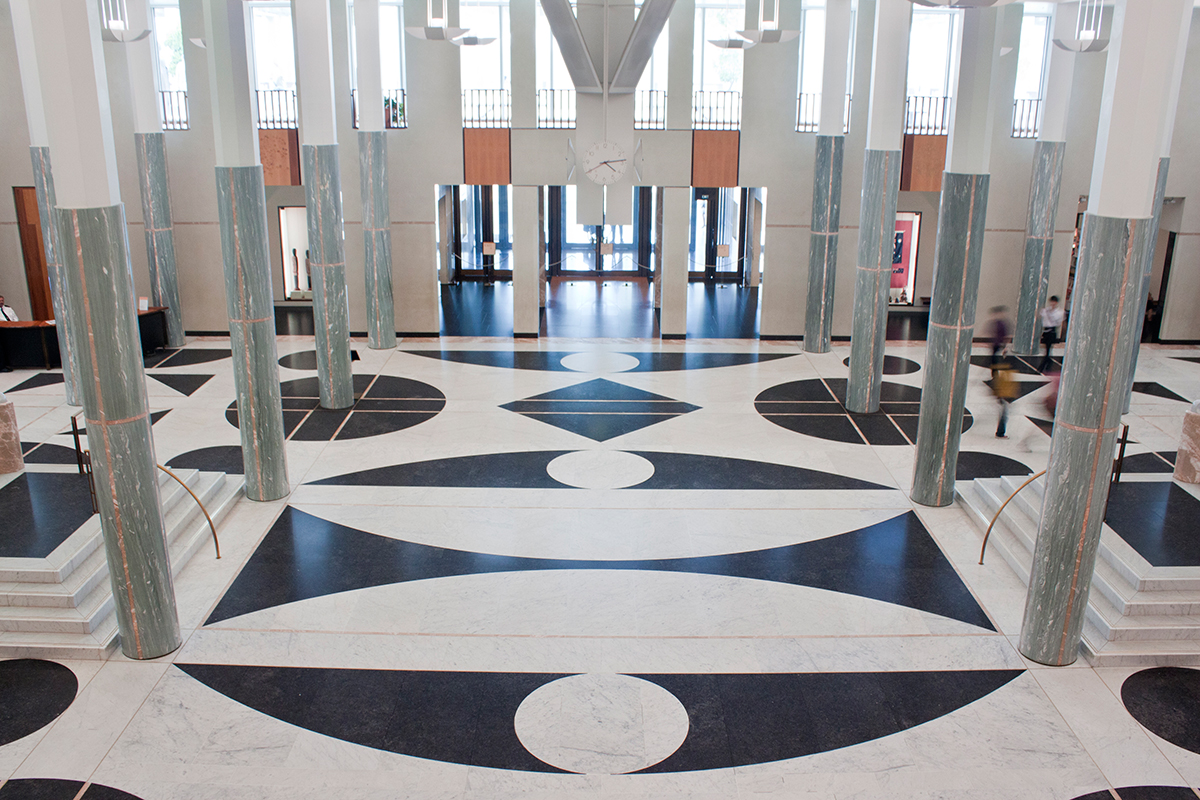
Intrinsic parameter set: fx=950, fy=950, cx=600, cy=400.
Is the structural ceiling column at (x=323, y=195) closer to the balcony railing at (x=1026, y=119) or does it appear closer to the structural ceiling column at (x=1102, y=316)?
the structural ceiling column at (x=1102, y=316)

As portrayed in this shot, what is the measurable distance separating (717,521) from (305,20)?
856 cm

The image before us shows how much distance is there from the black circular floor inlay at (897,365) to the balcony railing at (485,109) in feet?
27.3

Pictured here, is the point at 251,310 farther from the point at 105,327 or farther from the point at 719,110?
the point at 719,110

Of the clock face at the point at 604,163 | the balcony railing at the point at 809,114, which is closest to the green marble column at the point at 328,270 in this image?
the clock face at the point at 604,163

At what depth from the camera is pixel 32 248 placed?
19266mm

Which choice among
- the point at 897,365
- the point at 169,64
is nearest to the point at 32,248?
the point at 169,64

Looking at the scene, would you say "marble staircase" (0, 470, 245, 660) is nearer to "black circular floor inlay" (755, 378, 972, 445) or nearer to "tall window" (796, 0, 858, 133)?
"black circular floor inlay" (755, 378, 972, 445)

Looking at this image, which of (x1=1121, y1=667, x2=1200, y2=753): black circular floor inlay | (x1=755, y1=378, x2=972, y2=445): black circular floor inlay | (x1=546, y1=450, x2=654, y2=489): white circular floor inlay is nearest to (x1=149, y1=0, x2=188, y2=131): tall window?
(x1=546, y1=450, x2=654, y2=489): white circular floor inlay

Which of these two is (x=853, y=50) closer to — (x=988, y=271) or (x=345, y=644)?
(x=988, y=271)

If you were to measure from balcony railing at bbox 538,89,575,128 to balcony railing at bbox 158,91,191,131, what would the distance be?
282 inches

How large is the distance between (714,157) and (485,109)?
4.70 meters

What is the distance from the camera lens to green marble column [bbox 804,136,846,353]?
59.4ft

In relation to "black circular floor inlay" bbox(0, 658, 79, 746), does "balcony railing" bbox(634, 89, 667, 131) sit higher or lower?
higher

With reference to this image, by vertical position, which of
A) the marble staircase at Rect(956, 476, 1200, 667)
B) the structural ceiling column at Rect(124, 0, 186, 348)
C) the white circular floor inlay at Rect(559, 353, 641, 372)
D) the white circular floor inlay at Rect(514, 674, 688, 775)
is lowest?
the white circular floor inlay at Rect(514, 674, 688, 775)
